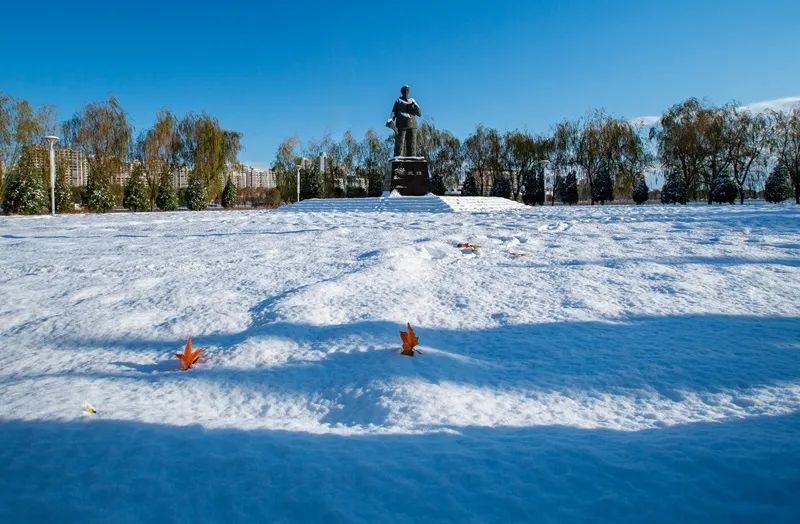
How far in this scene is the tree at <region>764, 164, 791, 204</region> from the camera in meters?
23.9

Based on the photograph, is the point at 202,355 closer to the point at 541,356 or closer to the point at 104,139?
the point at 541,356

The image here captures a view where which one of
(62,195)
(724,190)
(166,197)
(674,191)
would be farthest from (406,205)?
(724,190)

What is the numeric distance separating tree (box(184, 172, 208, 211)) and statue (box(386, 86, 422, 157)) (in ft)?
45.5

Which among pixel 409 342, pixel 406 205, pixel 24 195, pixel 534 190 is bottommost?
pixel 409 342

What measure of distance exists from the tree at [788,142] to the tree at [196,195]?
32.5 m

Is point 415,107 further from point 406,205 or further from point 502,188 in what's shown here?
point 502,188

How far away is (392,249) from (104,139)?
28036 millimetres

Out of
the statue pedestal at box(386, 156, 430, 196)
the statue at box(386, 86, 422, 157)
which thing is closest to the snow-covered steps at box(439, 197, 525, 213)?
the statue pedestal at box(386, 156, 430, 196)

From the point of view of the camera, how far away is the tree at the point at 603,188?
101ft

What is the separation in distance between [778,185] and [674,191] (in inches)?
176

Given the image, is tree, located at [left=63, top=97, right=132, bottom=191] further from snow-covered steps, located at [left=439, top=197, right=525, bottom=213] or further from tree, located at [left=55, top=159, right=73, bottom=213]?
snow-covered steps, located at [left=439, top=197, right=525, bottom=213]

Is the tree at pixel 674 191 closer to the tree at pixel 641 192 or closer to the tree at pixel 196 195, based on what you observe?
the tree at pixel 641 192

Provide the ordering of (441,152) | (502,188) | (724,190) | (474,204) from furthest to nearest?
1. (441,152)
2. (502,188)
3. (724,190)
4. (474,204)

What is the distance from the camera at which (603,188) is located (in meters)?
30.8
